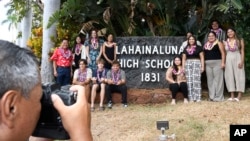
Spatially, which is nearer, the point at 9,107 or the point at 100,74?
the point at 9,107

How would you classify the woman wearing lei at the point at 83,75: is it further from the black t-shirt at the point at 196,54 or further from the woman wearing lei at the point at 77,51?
the black t-shirt at the point at 196,54

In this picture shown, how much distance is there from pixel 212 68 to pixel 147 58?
4.91ft

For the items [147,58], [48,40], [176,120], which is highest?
[48,40]

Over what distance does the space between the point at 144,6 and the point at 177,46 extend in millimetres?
1282

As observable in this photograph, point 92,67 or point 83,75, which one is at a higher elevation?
point 92,67

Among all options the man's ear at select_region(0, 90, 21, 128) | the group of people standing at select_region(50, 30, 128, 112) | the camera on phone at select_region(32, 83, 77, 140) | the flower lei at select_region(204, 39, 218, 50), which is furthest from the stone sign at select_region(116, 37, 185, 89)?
the man's ear at select_region(0, 90, 21, 128)

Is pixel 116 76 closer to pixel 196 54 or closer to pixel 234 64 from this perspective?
pixel 196 54

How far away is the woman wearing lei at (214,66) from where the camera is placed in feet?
29.1

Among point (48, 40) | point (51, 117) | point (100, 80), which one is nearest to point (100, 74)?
point (100, 80)

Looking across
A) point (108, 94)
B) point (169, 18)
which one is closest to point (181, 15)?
point (169, 18)

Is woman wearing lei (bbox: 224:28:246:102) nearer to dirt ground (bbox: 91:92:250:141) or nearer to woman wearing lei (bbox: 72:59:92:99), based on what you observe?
dirt ground (bbox: 91:92:250:141)

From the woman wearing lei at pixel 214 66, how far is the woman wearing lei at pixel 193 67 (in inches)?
6.1

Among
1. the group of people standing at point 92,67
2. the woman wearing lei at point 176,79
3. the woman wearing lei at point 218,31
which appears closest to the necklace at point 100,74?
the group of people standing at point 92,67

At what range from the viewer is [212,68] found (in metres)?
9.02
